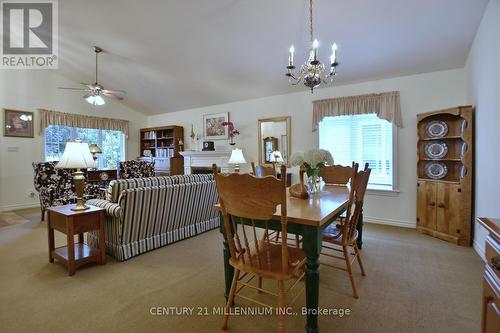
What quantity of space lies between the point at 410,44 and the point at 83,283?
14.7ft

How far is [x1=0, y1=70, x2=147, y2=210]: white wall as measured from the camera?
5.04m

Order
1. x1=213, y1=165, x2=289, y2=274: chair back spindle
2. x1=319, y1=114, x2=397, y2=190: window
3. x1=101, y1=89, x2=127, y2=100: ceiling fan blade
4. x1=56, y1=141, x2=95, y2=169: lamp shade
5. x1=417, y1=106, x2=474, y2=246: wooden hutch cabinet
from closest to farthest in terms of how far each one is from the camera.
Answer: x1=213, y1=165, x2=289, y2=274: chair back spindle
x1=56, y1=141, x2=95, y2=169: lamp shade
x1=417, y1=106, x2=474, y2=246: wooden hutch cabinet
x1=319, y1=114, x2=397, y2=190: window
x1=101, y1=89, x2=127, y2=100: ceiling fan blade

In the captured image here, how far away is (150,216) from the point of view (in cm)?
288

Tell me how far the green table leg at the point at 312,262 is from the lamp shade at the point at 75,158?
2306 millimetres

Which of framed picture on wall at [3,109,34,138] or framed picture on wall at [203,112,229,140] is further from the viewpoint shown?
framed picture on wall at [203,112,229,140]

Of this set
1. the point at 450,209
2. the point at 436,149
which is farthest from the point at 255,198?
the point at 436,149

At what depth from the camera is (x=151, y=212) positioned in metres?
2.88

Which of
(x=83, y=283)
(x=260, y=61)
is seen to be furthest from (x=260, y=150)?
(x=83, y=283)

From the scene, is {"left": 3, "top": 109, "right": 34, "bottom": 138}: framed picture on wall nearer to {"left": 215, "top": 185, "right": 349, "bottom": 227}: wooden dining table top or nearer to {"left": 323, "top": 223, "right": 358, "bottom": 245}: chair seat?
{"left": 215, "top": 185, "right": 349, "bottom": 227}: wooden dining table top

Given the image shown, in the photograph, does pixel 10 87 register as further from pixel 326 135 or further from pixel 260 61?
pixel 326 135

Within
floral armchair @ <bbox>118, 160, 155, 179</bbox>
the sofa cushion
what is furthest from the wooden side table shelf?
floral armchair @ <bbox>118, 160, 155, 179</bbox>

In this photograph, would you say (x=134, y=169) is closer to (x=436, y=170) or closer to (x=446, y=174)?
(x=436, y=170)

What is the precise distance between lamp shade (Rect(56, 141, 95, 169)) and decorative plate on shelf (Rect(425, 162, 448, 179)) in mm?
4321

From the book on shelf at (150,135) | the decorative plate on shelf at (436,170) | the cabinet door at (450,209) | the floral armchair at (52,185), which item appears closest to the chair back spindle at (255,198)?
the cabinet door at (450,209)
